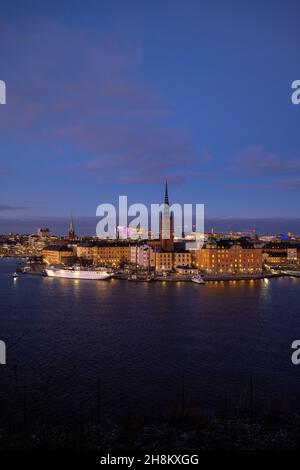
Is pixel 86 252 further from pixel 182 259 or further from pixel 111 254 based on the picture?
pixel 182 259

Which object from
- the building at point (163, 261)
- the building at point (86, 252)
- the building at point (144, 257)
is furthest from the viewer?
the building at point (86, 252)

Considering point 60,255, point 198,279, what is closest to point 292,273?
point 198,279

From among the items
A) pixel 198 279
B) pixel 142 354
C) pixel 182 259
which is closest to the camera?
pixel 142 354

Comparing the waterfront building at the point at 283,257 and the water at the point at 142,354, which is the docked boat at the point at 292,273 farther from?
the water at the point at 142,354

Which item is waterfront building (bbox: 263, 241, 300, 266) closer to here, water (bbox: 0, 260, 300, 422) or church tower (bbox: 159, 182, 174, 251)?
church tower (bbox: 159, 182, 174, 251)

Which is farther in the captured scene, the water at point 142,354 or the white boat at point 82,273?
the white boat at point 82,273

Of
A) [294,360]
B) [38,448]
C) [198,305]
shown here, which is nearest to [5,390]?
[38,448]

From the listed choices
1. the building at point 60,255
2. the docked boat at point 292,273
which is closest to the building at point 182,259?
the docked boat at point 292,273
